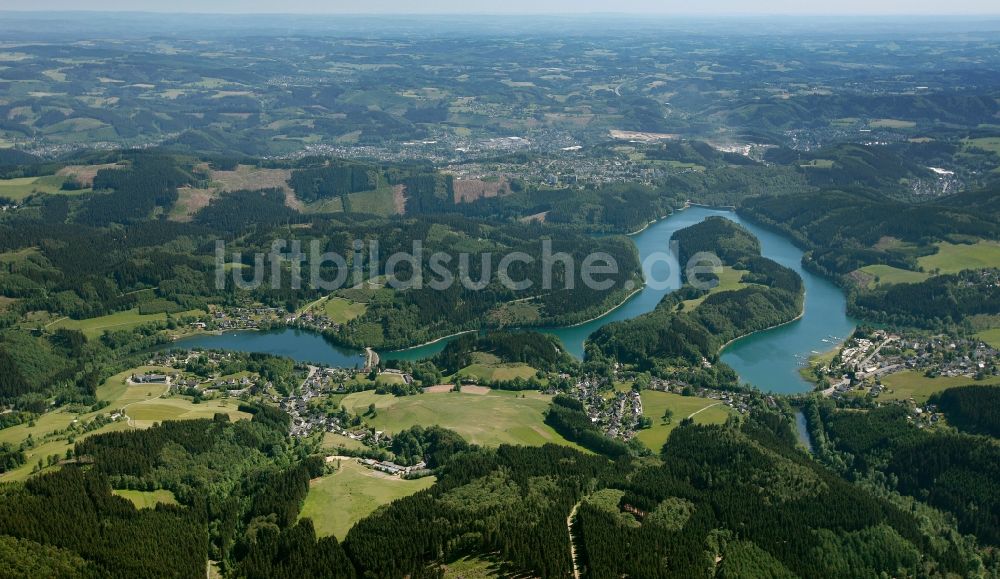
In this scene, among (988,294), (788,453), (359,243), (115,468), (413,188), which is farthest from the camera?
(413,188)

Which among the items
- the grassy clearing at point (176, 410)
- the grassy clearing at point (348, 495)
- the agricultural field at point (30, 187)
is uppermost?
the agricultural field at point (30, 187)

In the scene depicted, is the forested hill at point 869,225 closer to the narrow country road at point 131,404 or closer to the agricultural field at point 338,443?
the agricultural field at point 338,443

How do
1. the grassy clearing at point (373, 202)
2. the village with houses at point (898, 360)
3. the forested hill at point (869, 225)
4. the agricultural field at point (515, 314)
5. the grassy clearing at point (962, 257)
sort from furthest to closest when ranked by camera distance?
the grassy clearing at point (373, 202) → the forested hill at point (869, 225) → the grassy clearing at point (962, 257) → the agricultural field at point (515, 314) → the village with houses at point (898, 360)

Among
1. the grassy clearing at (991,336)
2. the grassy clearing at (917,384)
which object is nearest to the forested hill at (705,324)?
the grassy clearing at (917,384)

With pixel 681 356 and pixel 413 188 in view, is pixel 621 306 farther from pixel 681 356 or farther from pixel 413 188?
pixel 413 188

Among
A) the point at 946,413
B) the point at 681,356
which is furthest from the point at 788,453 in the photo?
the point at 681,356

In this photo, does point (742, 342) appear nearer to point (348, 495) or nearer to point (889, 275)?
point (889, 275)
